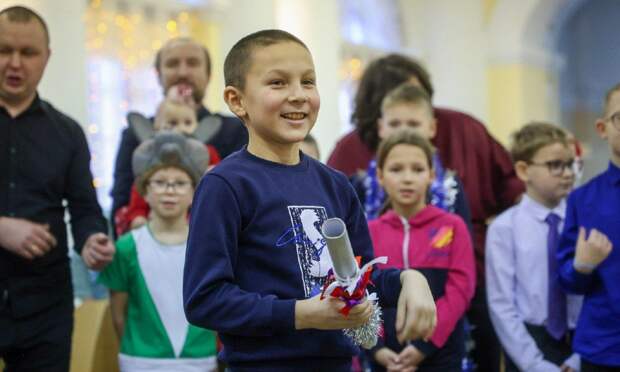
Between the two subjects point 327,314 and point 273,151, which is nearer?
point 327,314

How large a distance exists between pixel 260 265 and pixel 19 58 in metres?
1.56

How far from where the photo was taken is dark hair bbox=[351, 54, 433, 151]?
→ 3633 millimetres

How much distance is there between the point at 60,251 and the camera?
2.94m

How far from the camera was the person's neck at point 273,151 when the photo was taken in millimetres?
1791

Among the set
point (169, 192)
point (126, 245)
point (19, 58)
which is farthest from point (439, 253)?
point (19, 58)

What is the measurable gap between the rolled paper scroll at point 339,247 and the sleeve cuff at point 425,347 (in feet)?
5.01

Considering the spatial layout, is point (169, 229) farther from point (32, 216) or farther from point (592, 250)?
point (592, 250)

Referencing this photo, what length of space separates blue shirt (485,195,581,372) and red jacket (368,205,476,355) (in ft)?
1.19

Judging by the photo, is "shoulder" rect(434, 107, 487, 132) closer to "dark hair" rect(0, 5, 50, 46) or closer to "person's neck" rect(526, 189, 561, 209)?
"person's neck" rect(526, 189, 561, 209)

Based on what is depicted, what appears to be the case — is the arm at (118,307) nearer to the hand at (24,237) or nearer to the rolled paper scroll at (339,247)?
the hand at (24,237)

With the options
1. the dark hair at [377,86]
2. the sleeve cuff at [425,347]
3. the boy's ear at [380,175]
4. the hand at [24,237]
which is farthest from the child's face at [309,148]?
the hand at [24,237]

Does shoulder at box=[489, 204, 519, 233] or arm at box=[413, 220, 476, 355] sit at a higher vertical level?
shoulder at box=[489, 204, 519, 233]

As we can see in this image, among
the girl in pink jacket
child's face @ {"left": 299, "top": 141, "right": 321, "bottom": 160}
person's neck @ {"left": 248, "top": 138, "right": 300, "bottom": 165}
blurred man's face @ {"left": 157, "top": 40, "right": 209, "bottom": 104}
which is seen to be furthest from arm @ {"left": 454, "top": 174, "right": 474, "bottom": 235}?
person's neck @ {"left": 248, "top": 138, "right": 300, "bottom": 165}

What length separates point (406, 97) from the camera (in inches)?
132
